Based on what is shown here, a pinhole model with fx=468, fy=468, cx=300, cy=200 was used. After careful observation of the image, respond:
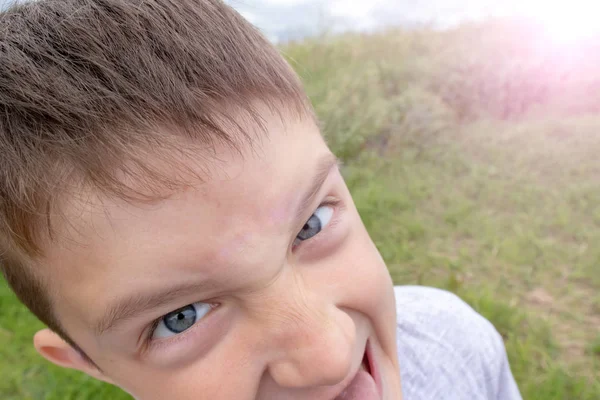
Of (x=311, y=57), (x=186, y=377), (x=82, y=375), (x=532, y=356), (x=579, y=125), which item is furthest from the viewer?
(x=311, y=57)

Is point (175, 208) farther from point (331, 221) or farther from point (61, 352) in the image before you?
point (61, 352)

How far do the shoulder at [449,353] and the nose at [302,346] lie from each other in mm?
566

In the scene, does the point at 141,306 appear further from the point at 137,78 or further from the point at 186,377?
the point at 137,78

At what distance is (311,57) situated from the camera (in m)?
5.79

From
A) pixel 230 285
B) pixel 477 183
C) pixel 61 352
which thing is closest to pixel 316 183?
pixel 230 285

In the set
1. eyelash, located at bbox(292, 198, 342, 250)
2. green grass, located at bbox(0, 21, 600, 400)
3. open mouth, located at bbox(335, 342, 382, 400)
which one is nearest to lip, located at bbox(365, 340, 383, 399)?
open mouth, located at bbox(335, 342, 382, 400)

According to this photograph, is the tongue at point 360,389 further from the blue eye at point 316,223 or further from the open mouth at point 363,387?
the blue eye at point 316,223

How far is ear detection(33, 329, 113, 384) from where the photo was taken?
1069mm

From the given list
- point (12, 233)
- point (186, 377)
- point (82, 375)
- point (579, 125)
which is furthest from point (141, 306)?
point (579, 125)

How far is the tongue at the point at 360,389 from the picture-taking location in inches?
40.1

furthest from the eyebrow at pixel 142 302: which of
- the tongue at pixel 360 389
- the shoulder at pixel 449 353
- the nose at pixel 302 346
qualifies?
the shoulder at pixel 449 353

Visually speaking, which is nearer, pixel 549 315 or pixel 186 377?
pixel 186 377

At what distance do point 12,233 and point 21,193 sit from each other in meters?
0.10

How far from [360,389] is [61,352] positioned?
2.33ft
